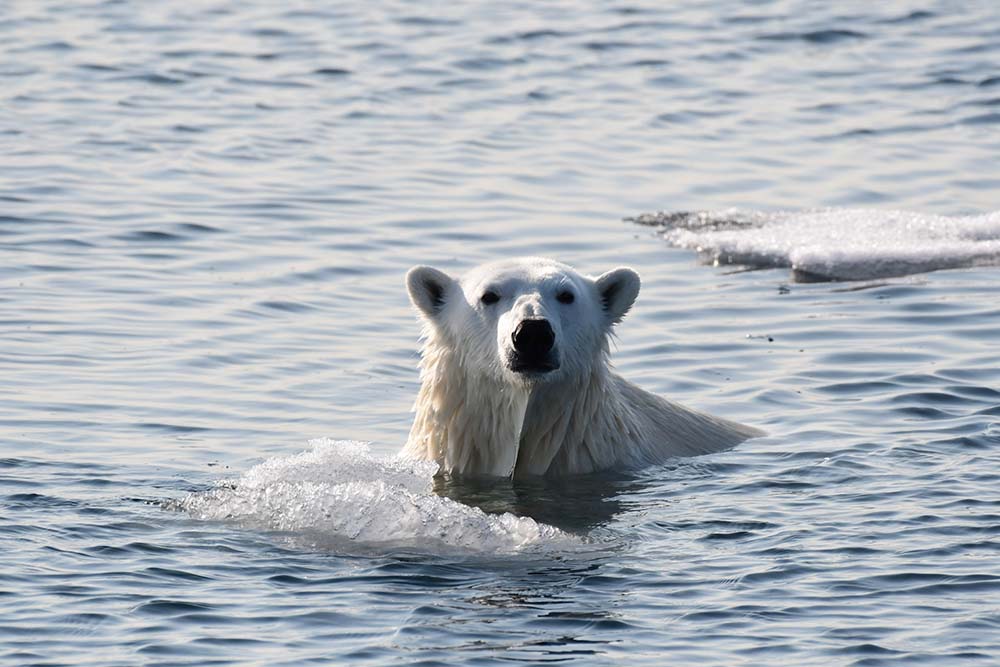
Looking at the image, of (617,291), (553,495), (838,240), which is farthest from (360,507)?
(838,240)

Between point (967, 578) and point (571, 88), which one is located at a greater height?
point (571, 88)

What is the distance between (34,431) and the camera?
943 cm

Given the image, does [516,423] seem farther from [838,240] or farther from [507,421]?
[838,240]

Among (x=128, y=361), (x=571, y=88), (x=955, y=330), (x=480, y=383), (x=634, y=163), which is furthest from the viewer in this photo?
(x=571, y=88)

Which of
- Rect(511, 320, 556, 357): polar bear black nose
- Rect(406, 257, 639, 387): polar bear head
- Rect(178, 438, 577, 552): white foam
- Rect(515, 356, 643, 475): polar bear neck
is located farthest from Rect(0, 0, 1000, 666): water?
Rect(511, 320, 556, 357): polar bear black nose

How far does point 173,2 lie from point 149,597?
1821 cm

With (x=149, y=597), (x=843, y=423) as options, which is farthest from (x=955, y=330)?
(x=149, y=597)

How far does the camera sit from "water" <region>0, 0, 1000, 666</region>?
6688mm

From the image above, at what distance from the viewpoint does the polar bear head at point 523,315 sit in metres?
7.91

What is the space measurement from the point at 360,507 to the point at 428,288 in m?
1.28

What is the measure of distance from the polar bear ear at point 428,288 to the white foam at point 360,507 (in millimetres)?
674

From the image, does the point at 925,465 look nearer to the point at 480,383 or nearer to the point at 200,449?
the point at 480,383

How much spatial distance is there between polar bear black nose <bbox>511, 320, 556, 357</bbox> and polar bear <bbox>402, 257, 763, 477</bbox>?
0.41 ft

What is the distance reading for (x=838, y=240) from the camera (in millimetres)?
13344
